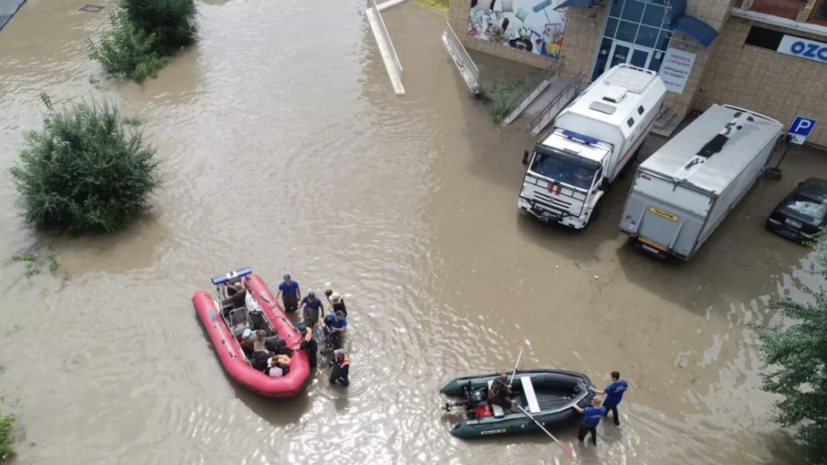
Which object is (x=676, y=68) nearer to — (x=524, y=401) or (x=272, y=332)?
(x=524, y=401)

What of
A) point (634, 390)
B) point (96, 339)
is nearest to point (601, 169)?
point (634, 390)

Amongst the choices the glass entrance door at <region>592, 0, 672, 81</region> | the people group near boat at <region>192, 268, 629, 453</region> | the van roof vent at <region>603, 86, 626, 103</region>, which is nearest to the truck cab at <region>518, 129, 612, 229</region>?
the van roof vent at <region>603, 86, 626, 103</region>

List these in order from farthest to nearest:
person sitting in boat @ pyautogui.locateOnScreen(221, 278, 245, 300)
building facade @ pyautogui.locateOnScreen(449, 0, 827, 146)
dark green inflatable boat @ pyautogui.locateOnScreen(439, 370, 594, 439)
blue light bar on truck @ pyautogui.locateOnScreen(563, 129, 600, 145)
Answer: building facade @ pyautogui.locateOnScreen(449, 0, 827, 146) < blue light bar on truck @ pyautogui.locateOnScreen(563, 129, 600, 145) < person sitting in boat @ pyautogui.locateOnScreen(221, 278, 245, 300) < dark green inflatable boat @ pyautogui.locateOnScreen(439, 370, 594, 439)

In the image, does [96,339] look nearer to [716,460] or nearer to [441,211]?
[441,211]

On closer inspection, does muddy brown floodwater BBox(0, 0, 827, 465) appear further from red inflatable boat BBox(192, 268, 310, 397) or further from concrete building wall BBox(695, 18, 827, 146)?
concrete building wall BBox(695, 18, 827, 146)

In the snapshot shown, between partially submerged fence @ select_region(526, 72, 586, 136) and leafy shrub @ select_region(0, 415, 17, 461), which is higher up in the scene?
partially submerged fence @ select_region(526, 72, 586, 136)

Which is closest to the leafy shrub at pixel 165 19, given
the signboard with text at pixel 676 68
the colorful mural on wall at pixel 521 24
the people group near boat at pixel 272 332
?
the colorful mural on wall at pixel 521 24

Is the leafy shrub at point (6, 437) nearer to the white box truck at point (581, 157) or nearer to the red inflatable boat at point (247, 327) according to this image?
the red inflatable boat at point (247, 327)

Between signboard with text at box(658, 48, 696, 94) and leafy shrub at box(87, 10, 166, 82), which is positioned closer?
signboard with text at box(658, 48, 696, 94)
